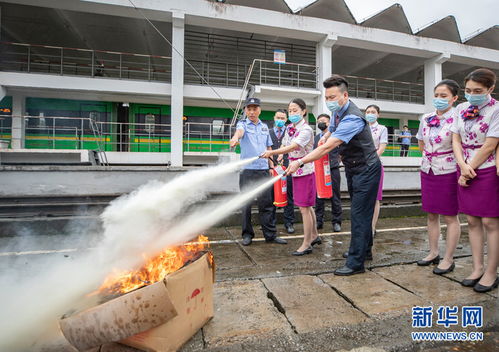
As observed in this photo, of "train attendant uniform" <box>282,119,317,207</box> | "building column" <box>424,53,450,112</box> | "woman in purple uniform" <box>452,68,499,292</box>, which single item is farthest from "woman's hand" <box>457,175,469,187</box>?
"building column" <box>424,53,450,112</box>

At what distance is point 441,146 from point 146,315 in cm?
350

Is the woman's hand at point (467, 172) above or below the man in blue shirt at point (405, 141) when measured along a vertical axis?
below

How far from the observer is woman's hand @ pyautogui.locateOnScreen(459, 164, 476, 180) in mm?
2857

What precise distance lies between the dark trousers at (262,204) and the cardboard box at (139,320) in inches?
110

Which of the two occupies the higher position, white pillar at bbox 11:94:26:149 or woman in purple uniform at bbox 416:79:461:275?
white pillar at bbox 11:94:26:149

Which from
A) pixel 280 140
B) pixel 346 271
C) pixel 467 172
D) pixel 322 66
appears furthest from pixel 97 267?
pixel 322 66

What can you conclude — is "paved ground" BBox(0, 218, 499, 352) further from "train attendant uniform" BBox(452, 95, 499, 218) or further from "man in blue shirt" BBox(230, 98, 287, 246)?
"train attendant uniform" BBox(452, 95, 499, 218)

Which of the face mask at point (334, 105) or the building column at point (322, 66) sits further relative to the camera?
the building column at point (322, 66)

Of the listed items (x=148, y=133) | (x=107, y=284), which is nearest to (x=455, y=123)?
(x=107, y=284)

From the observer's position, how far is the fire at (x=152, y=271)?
200 cm

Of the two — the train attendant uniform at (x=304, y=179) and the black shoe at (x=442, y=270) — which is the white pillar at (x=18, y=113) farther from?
the black shoe at (x=442, y=270)

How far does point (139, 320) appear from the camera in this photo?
5.49 ft

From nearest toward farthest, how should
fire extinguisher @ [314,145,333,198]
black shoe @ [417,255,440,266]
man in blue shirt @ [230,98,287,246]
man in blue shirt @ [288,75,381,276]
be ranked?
man in blue shirt @ [288,75,381,276] < black shoe @ [417,255,440,266] < man in blue shirt @ [230,98,287,246] < fire extinguisher @ [314,145,333,198]

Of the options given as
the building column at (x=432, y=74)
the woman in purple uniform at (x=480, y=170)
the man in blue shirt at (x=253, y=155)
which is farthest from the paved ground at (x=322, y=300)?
the building column at (x=432, y=74)
